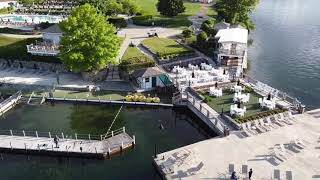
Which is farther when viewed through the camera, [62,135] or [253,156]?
[62,135]

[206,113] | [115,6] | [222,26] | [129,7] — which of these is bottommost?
[206,113]

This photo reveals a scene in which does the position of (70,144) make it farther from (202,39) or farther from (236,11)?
(236,11)

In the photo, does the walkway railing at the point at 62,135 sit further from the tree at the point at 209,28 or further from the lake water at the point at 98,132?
the tree at the point at 209,28

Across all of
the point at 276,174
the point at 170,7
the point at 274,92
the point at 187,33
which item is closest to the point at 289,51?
the point at 187,33

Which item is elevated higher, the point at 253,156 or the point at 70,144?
the point at 253,156

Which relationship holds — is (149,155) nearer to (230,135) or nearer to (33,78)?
(230,135)

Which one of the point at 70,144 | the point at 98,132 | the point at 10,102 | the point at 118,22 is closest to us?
the point at 70,144

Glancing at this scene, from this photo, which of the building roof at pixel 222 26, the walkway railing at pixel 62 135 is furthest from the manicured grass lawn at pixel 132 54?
the walkway railing at pixel 62 135
